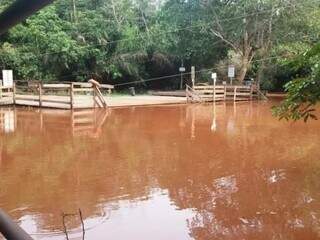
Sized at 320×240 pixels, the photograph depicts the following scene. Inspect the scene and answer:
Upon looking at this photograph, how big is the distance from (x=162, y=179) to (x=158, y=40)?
1761 cm

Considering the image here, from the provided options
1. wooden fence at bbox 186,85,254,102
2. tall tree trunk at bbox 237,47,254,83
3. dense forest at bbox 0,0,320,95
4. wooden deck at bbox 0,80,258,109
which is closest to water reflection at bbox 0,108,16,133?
wooden deck at bbox 0,80,258,109

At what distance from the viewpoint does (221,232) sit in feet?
16.1

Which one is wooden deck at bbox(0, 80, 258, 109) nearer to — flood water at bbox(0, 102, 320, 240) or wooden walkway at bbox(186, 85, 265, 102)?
wooden walkway at bbox(186, 85, 265, 102)

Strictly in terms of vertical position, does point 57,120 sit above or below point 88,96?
below

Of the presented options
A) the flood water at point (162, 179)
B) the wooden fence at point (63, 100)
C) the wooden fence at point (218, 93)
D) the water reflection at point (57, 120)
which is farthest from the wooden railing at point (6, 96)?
the wooden fence at point (218, 93)

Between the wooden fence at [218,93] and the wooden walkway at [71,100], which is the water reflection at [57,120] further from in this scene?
the wooden fence at [218,93]

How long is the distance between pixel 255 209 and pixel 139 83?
1953cm

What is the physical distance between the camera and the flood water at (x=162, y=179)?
197 inches

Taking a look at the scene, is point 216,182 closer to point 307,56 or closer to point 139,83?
point 307,56

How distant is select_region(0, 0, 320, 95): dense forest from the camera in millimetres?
21141

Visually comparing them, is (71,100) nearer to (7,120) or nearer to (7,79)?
(7,120)

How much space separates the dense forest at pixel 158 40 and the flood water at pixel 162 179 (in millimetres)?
9237

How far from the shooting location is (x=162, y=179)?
7.02 meters

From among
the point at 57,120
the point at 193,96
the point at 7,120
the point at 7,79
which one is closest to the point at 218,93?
the point at 193,96
